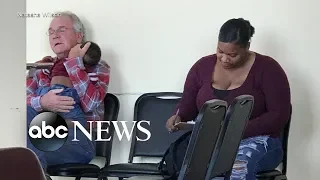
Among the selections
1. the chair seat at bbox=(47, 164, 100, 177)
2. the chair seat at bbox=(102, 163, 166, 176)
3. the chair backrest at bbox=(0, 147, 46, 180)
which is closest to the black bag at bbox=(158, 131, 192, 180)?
the chair seat at bbox=(102, 163, 166, 176)

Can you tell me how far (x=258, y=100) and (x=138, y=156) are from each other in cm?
86

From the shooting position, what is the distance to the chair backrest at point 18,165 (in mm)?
1403

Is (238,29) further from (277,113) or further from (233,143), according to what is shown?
(233,143)

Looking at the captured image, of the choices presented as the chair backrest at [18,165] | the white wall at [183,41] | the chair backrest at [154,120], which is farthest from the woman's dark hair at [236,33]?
the chair backrest at [18,165]

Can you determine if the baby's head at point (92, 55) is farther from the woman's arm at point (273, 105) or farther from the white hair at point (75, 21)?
the woman's arm at point (273, 105)

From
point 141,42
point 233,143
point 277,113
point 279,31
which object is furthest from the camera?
point 141,42

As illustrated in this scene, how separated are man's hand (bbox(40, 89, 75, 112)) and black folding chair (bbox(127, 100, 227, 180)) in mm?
1196

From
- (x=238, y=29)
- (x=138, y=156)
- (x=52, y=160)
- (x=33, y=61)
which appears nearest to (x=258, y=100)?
(x=238, y=29)

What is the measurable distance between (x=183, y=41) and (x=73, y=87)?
2.31 feet

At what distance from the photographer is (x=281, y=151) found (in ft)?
9.68

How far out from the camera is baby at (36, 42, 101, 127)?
3273 millimetres

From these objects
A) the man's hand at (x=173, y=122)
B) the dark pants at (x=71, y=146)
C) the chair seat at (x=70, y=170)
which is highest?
the man's hand at (x=173, y=122)

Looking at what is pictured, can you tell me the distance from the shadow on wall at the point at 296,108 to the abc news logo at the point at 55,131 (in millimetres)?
820

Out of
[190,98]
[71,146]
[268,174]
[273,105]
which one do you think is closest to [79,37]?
[71,146]
